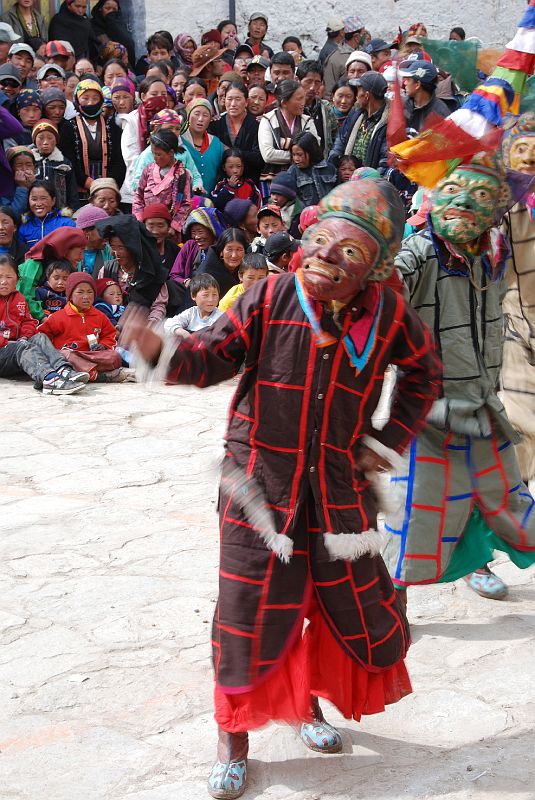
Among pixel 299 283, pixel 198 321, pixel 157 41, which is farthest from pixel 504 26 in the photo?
pixel 299 283

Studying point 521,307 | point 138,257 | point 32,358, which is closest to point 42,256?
point 138,257

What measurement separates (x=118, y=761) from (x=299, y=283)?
1.38 metres

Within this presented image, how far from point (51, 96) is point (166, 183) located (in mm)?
1547

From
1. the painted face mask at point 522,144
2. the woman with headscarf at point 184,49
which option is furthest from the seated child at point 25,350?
the woman with headscarf at point 184,49

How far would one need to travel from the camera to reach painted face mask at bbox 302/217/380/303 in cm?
254

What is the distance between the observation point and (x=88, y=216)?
918 cm

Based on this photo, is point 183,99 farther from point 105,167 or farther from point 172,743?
point 172,743

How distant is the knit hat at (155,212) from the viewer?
9.22 m

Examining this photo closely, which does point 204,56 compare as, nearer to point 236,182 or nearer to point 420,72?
point 236,182

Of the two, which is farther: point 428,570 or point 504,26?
point 504,26

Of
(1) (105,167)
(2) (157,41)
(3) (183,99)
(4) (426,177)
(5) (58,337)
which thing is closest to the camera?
(4) (426,177)

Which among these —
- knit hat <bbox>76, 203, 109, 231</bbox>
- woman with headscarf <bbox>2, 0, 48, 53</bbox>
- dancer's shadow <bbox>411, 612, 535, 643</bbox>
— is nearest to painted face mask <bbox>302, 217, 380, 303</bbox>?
dancer's shadow <bbox>411, 612, 535, 643</bbox>

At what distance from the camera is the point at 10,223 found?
871cm

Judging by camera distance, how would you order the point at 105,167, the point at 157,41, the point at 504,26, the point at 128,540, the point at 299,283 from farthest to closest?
the point at 504,26, the point at 157,41, the point at 105,167, the point at 128,540, the point at 299,283
